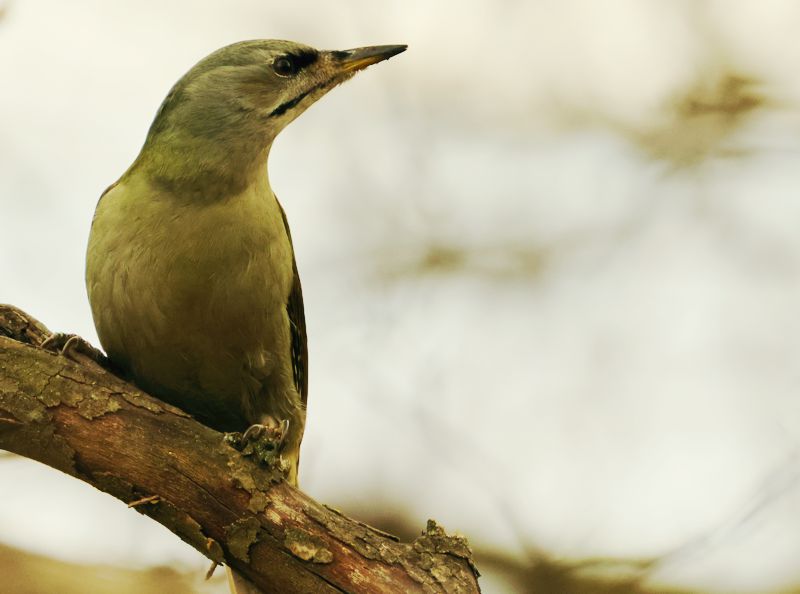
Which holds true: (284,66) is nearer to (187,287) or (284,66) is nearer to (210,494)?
(187,287)

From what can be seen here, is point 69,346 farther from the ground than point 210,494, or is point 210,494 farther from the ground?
point 69,346

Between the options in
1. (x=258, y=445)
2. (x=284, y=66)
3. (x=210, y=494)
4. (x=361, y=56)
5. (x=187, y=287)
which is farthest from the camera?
(x=361, y=56)

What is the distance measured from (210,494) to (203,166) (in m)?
1.37

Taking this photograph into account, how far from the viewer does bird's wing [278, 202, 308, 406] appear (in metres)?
4.43

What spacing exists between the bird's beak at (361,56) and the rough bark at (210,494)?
5.88 ft

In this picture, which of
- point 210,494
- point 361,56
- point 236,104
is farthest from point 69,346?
point 361,56

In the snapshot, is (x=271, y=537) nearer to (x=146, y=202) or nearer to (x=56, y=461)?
(x=56, y=461)

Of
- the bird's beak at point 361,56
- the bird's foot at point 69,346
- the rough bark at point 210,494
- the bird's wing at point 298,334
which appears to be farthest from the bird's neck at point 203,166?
the rough bark at point 210,494

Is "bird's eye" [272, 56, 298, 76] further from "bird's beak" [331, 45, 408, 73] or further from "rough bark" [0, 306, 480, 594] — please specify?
"rough bark" [0, 306, 480, 594]

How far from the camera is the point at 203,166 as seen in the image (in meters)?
4.08

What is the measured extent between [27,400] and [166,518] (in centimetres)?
64

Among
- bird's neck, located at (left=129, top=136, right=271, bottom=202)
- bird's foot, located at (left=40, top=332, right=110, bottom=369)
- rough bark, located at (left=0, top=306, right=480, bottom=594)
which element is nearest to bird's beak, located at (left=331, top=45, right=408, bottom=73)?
bird's neck, located at (left=129, top=136, right=271, bottom=202)

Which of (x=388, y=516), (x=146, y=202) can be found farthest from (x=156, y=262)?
(x=388, y=516)

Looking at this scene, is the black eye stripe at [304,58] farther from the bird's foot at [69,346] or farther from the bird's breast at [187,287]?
the bird's foot at [69,346]
